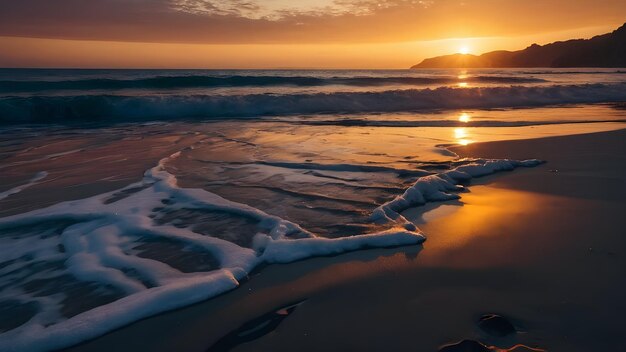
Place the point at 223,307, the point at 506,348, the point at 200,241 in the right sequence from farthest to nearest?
the point at 200,241, the point at 223,307, the point at 506,348

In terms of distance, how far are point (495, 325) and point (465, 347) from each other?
0.80 feet

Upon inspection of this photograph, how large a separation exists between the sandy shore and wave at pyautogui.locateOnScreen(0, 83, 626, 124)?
1261cm

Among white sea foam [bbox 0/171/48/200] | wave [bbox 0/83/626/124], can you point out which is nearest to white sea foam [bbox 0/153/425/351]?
white sea foam [bbox 0/171/48/200]

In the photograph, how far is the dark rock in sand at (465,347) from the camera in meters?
1.94

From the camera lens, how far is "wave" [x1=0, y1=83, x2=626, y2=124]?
15664mm

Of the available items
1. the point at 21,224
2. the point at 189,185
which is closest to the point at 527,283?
the point at 189,185

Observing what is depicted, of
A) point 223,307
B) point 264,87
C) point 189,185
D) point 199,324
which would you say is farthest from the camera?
point 264,87

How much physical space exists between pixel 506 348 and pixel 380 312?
625mm

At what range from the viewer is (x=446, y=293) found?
2.49 meters

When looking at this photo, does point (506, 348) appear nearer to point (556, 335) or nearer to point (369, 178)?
point (556, 335)

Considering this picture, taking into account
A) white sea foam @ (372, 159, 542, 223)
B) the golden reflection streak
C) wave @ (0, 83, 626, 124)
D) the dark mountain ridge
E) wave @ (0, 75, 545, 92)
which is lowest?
white sea foam @ (372, 159, 542, 223)

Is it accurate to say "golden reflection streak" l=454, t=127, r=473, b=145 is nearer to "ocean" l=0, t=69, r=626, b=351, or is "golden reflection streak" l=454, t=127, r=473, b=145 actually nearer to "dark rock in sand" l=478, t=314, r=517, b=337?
"ocean" l=0, t=69, r=626, b=351

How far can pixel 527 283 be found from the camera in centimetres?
254

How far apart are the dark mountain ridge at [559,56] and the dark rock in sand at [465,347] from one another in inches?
4301
